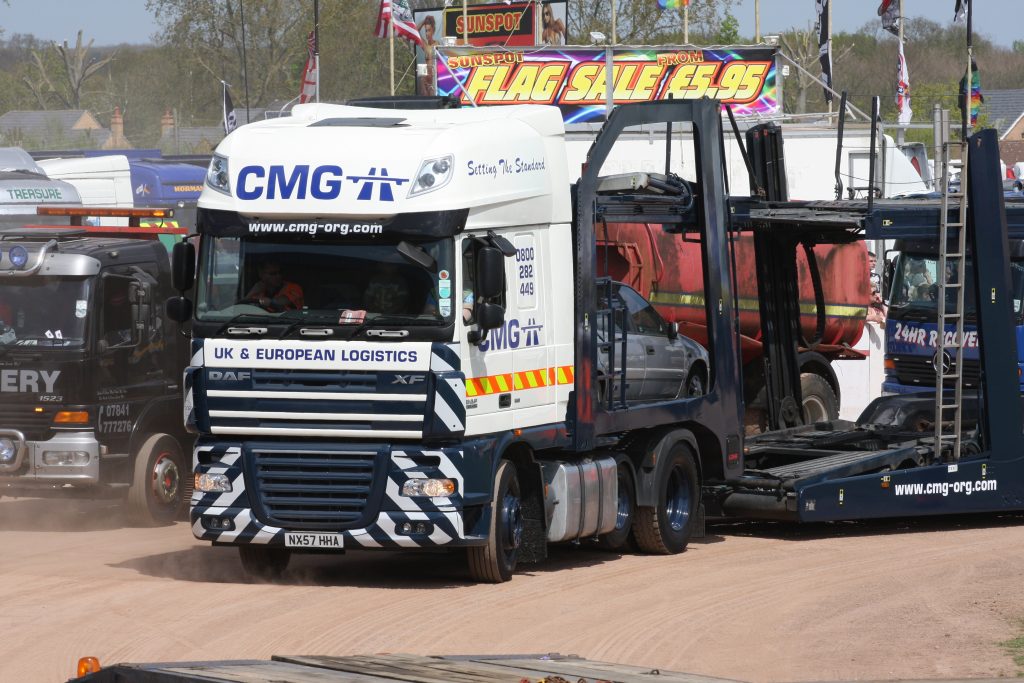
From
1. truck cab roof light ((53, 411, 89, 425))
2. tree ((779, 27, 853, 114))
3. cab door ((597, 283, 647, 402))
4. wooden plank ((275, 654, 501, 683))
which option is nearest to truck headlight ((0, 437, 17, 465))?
truck cab roof light ((53, 411, 89, 425))

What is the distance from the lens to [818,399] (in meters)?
21.2

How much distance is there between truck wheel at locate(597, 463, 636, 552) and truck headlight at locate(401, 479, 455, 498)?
2570 mm

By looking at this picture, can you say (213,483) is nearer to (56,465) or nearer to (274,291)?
(274,291)

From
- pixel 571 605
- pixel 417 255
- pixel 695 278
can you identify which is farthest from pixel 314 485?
pixel 695 278

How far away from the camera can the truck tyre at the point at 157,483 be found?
16.0 metres

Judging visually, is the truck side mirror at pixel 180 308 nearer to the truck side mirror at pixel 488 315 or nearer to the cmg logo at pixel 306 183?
the cmg logo at pixel 306 183

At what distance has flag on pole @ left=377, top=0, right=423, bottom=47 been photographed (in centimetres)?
4000

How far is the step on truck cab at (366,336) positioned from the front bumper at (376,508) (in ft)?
0.04

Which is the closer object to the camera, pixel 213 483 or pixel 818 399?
pixel 213 483

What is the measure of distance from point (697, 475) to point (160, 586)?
5138 mm

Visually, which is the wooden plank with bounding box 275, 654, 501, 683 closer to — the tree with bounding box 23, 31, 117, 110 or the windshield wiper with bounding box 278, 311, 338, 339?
the windshield wiper with bounding box 278, 311, 338, 339

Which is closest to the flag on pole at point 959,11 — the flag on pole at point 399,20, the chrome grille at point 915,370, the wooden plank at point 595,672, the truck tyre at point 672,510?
the flag on pole at point 399,20

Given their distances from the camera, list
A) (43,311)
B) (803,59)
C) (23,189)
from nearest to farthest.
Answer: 1. (43,311)
2. (23,189)
3. (803,59)

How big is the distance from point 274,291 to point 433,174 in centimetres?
146
